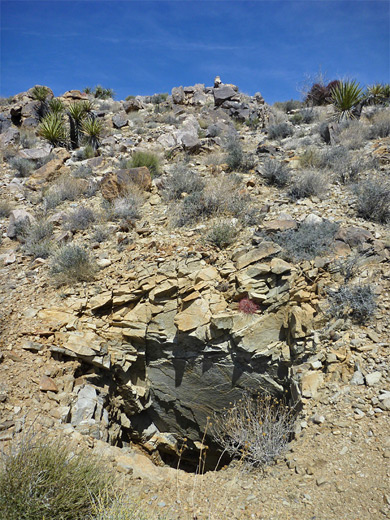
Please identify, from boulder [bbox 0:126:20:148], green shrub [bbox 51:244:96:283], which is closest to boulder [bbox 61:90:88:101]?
boulder [bbox 0:126:20:148]

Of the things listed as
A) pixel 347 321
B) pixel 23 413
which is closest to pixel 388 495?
pixel 347 321

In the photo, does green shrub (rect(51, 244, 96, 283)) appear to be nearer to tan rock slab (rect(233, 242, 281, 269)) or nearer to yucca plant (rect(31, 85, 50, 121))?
tan rock slab (rect(233, 242, 281, 269))

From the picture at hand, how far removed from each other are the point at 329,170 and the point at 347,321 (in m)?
4.59

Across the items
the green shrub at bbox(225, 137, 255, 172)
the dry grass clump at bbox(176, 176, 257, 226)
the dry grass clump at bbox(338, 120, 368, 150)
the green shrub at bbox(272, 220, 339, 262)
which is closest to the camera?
the green shrub at bbox(272, 220, 339, 262)

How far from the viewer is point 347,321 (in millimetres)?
4570

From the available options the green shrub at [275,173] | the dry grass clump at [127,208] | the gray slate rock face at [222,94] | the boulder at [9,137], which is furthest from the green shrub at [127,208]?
the gray slate rock face at [222,94]

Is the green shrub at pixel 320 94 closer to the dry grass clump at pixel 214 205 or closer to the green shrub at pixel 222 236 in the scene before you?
the dry grass clump at pixel 214 205

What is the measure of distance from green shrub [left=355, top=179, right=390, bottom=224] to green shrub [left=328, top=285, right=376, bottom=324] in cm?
209

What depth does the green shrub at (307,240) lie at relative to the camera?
5461 millimetres

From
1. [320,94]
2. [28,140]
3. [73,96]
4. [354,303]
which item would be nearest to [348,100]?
[320,94]

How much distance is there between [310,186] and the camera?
277 inches

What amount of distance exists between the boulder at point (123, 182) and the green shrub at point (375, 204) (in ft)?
16.3

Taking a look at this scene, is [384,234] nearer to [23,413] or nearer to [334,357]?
[334,357]

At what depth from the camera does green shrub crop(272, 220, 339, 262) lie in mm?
5461
